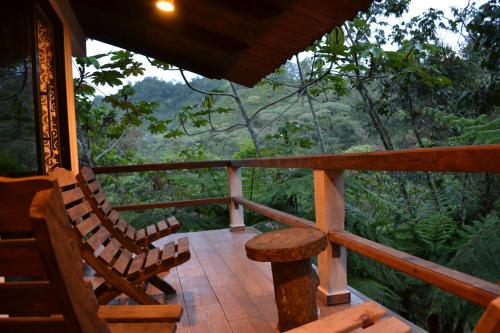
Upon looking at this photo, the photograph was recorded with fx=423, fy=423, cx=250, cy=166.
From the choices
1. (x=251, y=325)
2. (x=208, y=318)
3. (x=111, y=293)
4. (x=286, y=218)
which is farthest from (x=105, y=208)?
(x=251, y=325)

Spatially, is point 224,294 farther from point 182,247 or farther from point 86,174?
point 86,174

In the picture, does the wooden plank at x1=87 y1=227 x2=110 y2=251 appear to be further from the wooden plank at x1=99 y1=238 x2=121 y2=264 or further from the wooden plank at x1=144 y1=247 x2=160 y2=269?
the wooden plank at x1=144 y1=247 x2=160 y2=269

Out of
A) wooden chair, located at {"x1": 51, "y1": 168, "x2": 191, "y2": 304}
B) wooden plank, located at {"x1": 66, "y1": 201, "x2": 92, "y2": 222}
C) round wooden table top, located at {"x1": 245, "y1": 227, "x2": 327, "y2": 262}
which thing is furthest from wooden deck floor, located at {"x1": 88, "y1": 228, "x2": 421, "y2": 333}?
wooden plank, located at {"x1": 66, "y1": 201, "x2": 92, "y2": 222}

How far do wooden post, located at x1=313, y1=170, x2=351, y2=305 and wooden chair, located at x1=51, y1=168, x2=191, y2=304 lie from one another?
80cm

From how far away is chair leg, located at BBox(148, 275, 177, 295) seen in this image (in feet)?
8.87

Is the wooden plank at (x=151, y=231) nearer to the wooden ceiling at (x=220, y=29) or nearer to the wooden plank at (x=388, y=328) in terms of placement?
the wooden ceiling at (x=220, y=29)

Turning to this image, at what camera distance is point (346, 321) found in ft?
5.11

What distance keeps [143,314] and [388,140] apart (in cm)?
663

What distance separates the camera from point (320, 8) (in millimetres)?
2582

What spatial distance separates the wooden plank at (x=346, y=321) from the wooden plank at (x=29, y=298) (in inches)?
34.2

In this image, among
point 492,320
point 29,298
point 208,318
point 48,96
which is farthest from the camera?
point 48,96

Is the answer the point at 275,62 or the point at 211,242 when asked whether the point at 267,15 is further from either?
the point at 211,242

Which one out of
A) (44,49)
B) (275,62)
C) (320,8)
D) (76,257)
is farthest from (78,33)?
(76,257)

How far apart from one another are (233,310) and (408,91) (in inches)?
258
